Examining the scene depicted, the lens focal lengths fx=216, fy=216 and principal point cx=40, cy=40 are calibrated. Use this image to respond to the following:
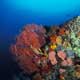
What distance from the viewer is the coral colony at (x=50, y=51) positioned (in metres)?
2.91

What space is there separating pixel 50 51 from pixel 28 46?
0.37m

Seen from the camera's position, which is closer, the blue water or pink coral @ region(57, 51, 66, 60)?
pink coral @ region(57, 51, 66, 60)

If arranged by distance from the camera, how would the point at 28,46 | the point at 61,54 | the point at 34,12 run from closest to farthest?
the point at 61,54 → the point at 28,46 → the point at 34,12

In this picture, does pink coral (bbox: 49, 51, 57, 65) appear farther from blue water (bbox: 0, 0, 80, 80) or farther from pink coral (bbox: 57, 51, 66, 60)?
blue water (bbox: 0, 0, 80, 80)

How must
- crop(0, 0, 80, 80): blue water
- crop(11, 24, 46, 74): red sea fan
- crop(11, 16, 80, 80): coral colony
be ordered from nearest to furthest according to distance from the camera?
1. crop(11, 16, 80, 80): coral colony
2. crop(11, 24, 46, 74): red sea fan
3. crop(0, 0, 80, 80): blue water

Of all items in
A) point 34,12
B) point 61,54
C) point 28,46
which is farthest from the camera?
point 34,12

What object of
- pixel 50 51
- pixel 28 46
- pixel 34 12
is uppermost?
pixel 34 12

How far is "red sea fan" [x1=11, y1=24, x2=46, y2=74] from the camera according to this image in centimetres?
313

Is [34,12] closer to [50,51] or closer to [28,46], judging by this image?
[28,46]

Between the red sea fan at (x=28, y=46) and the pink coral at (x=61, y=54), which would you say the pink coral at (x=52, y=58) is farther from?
the red sea fan at (x=28, y=46)

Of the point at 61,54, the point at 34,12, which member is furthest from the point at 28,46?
the point at 34,12

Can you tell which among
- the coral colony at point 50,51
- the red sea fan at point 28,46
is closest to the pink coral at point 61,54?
the coral colony at point 50,51

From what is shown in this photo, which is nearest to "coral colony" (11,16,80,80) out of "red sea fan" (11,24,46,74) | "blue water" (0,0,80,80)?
"red sea fan" (11,24,46,74)

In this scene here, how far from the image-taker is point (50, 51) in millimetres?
3092
